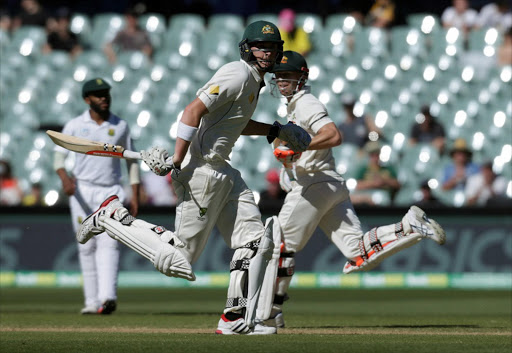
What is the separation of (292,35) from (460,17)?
3145mm

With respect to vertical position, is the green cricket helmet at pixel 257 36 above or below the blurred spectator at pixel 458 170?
above

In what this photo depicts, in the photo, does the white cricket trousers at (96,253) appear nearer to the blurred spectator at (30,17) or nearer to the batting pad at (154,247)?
the batting pad at (154,247)

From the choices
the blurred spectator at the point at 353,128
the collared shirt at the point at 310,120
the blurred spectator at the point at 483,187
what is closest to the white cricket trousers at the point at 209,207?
the collared shirt at the point at 310,120

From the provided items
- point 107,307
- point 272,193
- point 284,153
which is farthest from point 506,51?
point 284,153

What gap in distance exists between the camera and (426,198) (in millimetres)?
14086

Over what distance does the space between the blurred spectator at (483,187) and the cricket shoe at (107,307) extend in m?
6.75

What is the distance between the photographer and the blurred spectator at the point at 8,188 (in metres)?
14.5

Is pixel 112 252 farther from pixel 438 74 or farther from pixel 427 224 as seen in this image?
pixel 438 74

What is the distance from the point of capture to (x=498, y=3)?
18.5 m

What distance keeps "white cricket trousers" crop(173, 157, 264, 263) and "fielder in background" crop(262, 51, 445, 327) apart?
3.53 feet

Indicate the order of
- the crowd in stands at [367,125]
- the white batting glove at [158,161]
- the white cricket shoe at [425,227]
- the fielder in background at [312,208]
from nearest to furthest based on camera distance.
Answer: the white batting glove at [158,161] → the white cricket shoe at [425,227] → the fielder in background at [312,208] → the crowd in stands at [367,125]

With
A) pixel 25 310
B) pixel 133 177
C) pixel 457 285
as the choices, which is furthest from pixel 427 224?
pixel 457 285

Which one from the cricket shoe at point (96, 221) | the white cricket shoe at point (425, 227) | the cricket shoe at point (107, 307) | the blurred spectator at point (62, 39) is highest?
the blurred spectator at point (62, 39)

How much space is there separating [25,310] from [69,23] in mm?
9661
